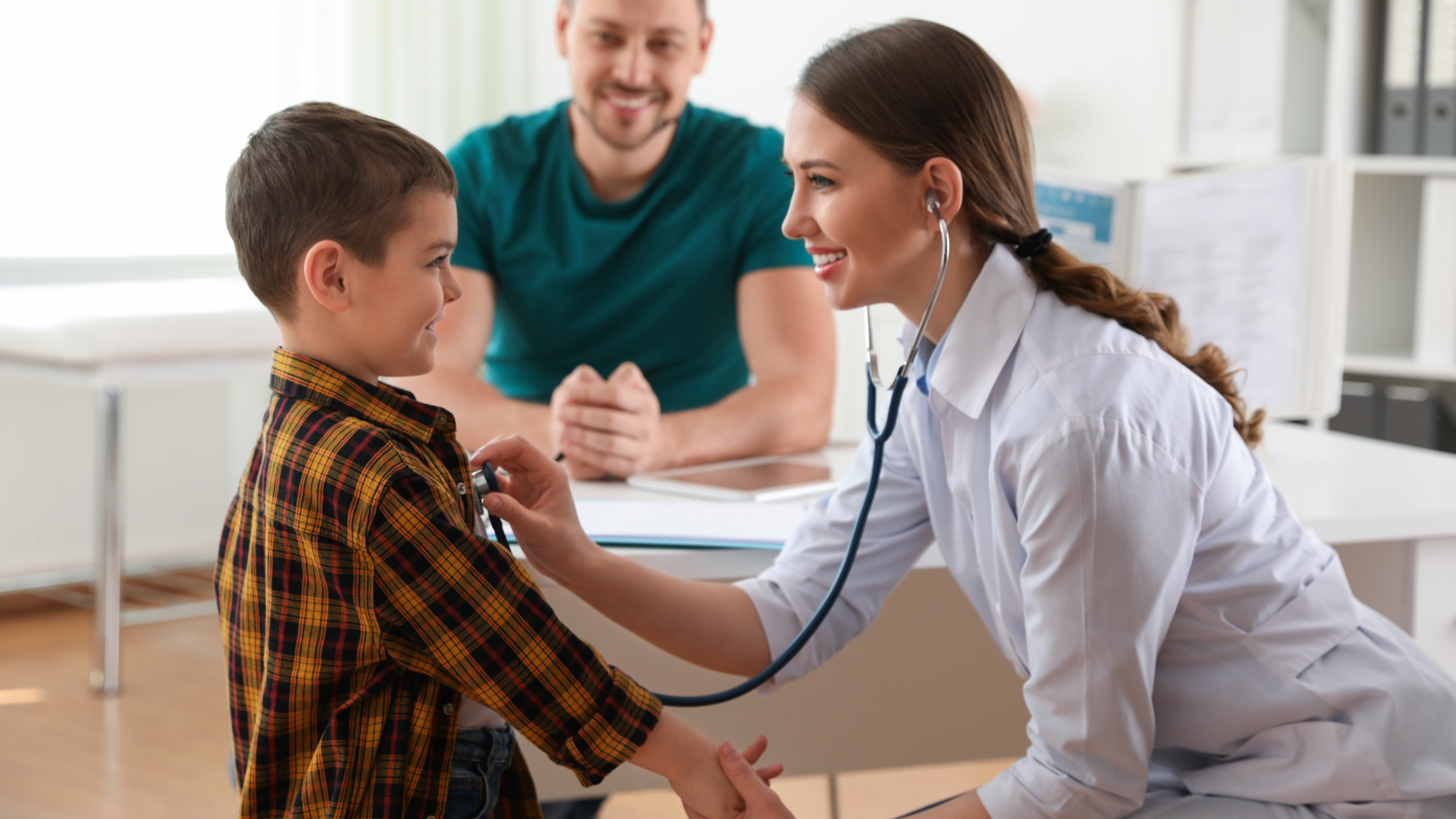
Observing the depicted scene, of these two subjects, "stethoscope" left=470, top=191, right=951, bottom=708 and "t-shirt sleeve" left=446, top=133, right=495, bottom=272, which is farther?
"t-shirt sleeve" left=446, top=133, right=495, bottom=272

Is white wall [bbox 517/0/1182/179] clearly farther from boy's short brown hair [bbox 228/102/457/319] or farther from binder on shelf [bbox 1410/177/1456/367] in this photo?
boy's short brown hair [bbox 228/102/457/319]

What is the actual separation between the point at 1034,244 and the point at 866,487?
0.87 ft

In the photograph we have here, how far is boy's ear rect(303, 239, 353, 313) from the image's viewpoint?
2.83 feet

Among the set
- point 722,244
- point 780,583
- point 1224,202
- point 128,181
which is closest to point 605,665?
point 780,583

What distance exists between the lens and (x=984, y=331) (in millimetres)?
1005

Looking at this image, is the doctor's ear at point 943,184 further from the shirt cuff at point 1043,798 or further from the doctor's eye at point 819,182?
the shirt cuff at point 1043,798

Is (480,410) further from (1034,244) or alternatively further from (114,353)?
(114,353)

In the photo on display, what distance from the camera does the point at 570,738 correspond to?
882 millimetres

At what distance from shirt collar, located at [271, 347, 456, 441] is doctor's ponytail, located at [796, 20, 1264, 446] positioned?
380 millimetres

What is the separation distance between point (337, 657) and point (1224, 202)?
1.33 m

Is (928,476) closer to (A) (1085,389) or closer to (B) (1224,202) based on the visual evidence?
(A) (1085,389)

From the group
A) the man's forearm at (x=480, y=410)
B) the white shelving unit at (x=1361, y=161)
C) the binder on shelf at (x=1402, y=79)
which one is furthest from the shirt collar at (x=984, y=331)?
the binder on shelf at (x=1402, y=79)

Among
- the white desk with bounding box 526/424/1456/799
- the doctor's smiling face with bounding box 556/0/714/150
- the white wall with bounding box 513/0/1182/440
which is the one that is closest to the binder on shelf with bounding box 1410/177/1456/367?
the white wall with bounding box 513/0/1182/440

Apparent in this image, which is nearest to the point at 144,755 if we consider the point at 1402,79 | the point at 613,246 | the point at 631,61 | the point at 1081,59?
the point at 613,246
